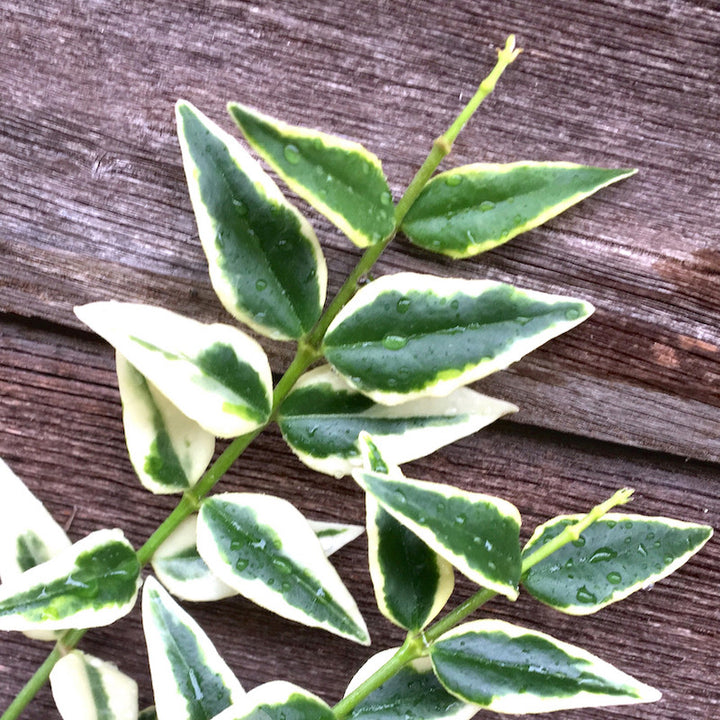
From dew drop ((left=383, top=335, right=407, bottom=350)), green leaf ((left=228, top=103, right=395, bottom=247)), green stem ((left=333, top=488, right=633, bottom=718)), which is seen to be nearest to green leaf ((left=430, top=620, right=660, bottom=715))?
green stem ((left=333, top=488, right=633, bottom=718))

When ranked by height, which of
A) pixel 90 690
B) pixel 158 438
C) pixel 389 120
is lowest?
pixel 90 690

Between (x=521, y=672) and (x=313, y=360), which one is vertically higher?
(x=313, y=360)

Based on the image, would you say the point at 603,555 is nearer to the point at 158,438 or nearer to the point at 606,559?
the point at 606,559

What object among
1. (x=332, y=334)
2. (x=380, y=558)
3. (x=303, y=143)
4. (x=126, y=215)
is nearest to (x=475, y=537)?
(x=380, y=558)

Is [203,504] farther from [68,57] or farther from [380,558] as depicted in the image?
[68,57]

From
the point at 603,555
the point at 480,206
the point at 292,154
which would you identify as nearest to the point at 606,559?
the point at 603,555
